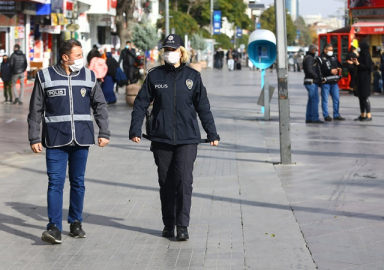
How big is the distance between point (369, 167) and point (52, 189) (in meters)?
5.61

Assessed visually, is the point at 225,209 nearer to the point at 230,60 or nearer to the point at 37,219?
the point at 37,219

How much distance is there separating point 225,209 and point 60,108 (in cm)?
232

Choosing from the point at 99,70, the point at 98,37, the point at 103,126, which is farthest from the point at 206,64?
the point at 103,126

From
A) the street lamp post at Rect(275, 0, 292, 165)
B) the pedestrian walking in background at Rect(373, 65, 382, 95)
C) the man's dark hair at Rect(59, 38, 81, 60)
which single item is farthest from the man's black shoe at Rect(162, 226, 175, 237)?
the pedestrian walking in background at Rect(373, 65, 382, 95)

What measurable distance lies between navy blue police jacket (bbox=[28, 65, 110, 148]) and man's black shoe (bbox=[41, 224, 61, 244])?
0.69 m

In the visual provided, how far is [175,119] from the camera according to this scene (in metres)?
6.84

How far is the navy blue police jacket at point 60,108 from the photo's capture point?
22.3 ft

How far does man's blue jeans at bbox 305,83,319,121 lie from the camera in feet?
57.0

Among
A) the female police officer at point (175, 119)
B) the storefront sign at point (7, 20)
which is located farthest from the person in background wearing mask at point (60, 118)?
the storefront sign at point (7, 20)

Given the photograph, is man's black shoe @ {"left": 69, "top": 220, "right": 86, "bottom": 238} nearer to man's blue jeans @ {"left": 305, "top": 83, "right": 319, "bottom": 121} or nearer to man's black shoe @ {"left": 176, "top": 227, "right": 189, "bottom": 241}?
man's black shoe @ {"left": 176, "top": 227, "right": 189, "bottom": 241}

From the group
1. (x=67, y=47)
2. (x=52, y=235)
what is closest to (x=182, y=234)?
(x=52, y=235)

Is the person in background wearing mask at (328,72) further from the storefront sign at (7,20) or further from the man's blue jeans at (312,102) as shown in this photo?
the storefront sign at (7,20)

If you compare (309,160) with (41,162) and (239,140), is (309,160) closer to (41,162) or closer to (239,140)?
(239,140)

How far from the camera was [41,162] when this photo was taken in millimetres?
11984
